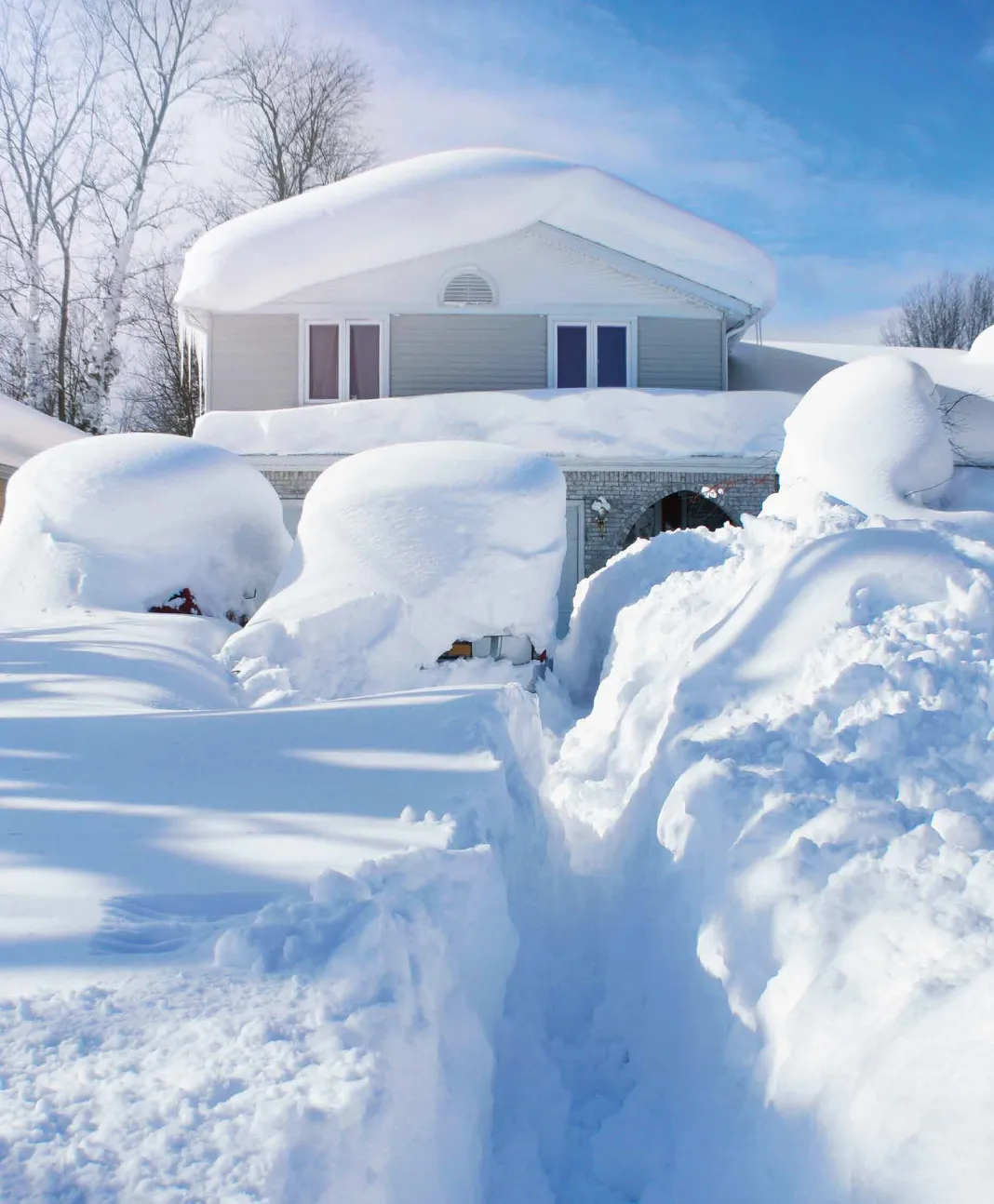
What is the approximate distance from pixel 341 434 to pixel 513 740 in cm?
919

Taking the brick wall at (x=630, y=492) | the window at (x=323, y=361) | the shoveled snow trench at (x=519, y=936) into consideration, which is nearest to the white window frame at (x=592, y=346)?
the brick wall at (x=630, y=492)

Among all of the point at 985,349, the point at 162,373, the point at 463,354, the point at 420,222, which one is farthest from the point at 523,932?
the point at 162,373

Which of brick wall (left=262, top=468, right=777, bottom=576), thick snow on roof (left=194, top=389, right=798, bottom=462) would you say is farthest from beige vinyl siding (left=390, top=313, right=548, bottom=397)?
brick wall (left=262, top=468, right=777, bottom=576)

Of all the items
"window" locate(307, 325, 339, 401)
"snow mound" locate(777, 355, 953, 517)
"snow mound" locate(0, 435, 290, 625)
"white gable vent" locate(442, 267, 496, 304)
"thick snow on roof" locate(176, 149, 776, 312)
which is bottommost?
"snow mound" locate(0, 435, 290, 625)

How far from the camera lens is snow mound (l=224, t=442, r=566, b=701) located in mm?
Result: 7613

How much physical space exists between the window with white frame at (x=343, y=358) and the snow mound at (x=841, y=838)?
31.7ft

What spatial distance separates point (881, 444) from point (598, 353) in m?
5.90

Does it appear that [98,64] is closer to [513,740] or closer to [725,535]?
[725,535]

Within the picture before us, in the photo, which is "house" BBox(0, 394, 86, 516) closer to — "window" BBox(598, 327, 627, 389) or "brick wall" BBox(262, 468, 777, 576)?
"brick wall" BBox(262, 468, 777, 576)

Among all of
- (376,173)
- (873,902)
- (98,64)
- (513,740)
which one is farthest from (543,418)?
(98,64)

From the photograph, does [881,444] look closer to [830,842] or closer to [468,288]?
[468,288]

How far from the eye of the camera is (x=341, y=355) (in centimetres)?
1461

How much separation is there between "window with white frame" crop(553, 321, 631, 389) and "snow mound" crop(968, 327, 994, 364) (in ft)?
20.4

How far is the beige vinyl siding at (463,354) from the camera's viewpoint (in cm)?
1459
